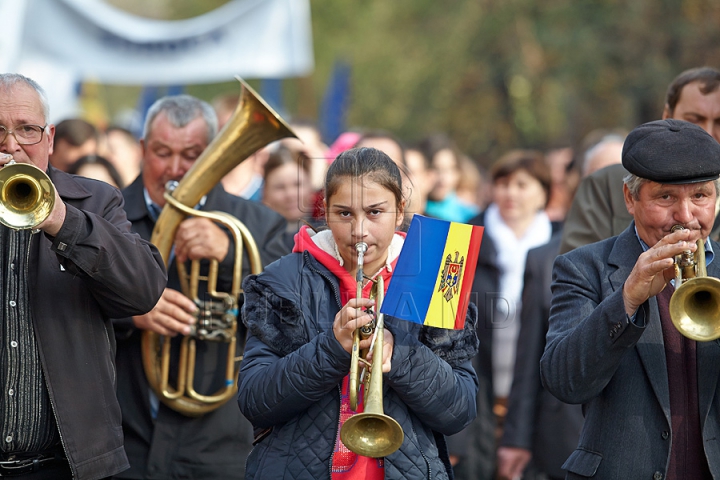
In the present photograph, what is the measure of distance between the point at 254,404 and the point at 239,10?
27.0 feet

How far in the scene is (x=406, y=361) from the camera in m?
3.67

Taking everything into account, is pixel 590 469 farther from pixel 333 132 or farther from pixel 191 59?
pixel 333 132

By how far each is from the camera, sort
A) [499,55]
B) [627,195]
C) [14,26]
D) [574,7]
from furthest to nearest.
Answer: [499,55], [574,7], [14,26], [627,195]

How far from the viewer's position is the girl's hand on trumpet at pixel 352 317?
3.52 m

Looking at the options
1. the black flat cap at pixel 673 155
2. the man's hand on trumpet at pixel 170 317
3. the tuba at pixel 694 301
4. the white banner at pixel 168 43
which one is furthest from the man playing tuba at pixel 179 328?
the white banner at pixel 168 43

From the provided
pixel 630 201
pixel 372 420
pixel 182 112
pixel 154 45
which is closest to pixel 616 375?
pixel 630 201

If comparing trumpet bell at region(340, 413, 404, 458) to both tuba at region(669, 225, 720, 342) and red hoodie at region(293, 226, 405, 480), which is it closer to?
red hoodie at region(293, 226, 405, 480)

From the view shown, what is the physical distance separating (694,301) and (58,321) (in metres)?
2.29

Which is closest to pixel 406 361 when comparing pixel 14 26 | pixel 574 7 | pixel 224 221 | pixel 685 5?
pixel 224 221

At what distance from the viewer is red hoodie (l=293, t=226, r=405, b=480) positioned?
12.3 ft

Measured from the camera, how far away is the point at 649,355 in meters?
3.75

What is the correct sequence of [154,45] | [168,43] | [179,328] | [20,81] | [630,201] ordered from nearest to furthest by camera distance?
[630,201], [20,81], [179,328], [154,45], [168,43]

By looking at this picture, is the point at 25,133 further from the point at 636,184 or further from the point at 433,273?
the point at 636,184

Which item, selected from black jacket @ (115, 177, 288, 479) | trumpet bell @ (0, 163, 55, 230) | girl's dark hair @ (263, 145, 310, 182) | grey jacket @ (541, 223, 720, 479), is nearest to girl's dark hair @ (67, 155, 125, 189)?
girl's dark hair @ (263, 145, 310, 182)
